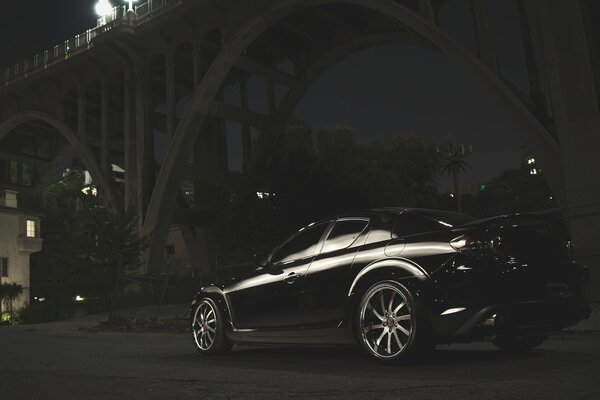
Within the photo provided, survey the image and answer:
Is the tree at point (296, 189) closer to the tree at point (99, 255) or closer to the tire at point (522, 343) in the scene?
the tree at point (99, 255)

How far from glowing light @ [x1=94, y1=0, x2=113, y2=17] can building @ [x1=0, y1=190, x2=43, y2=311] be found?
1473 cm

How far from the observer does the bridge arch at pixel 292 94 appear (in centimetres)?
2012

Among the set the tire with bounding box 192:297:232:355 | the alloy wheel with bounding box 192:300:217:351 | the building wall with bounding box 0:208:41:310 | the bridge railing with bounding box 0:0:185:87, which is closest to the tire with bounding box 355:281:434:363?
the tire with bounding box 192:297:232:355

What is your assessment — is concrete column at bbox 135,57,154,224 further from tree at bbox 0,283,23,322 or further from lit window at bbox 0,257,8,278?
lit window at bbox 0,257,8,278

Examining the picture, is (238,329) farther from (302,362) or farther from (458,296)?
(458,296)

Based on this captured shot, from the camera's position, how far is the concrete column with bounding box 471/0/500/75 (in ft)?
70.1

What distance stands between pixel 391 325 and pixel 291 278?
4.62 feet

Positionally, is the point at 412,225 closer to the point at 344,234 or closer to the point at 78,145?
the point at 344,234

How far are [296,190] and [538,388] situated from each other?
28.4 metres

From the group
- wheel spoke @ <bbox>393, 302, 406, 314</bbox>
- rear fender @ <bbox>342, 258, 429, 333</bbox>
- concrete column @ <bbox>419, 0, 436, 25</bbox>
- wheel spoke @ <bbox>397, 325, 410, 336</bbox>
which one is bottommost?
wheel spoke @ <bbox>397, 325, 410, 336</bbox>

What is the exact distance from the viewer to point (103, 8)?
36125 millimetres

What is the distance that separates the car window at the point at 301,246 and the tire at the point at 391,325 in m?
1.08

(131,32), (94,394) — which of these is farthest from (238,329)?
(131,32)

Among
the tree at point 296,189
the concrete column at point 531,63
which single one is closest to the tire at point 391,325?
the concrete column at point 531,63
